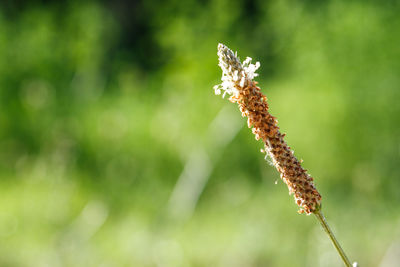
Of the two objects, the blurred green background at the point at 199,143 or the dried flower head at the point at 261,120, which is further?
the blurred green background at the point at 199,143

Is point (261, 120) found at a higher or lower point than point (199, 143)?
lower

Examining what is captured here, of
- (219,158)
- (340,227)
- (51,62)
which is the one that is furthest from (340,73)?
(51,62)

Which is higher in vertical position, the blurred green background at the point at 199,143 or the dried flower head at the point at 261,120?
the blurred green background at the point at 199,143

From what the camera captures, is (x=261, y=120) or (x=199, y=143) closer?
(x=261, y=120)

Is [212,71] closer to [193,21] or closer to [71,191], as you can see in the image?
[193,21]
